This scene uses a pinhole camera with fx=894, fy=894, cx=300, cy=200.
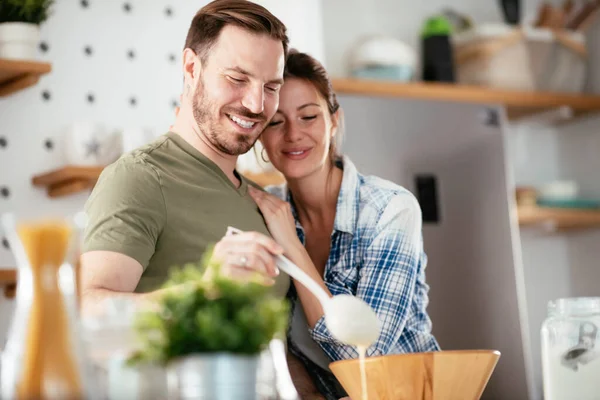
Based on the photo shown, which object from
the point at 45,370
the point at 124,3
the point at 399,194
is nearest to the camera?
the point at 45,370

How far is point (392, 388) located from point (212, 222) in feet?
1.66

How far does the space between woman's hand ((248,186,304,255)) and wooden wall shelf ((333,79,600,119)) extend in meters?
1.45

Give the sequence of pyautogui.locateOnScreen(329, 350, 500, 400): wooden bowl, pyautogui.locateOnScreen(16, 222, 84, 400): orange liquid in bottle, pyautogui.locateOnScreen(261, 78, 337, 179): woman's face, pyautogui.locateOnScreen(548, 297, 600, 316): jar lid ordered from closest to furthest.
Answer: pyautogui.locateOnScreen(16, 222, 84, 400): orange liquid in bottle, pyautogui.locateOnScreen(329, 350, 500, 400): wooden bowl, pyautogui.locateOnScreen(548, 297, 600, 316): jar lid, pyautogui.locateOnScreen(261, 78, 337, 179): woman's face

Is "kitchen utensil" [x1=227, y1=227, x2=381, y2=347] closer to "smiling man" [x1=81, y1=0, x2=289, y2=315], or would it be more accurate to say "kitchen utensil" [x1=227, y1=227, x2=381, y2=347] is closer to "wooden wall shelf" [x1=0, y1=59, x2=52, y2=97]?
"smiling man" [x1=81, y1=0, x2=289, y2=315]

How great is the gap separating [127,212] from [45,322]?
766 millimetres

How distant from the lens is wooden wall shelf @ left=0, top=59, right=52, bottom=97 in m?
2.54

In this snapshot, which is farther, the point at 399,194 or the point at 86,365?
the point at 399,194

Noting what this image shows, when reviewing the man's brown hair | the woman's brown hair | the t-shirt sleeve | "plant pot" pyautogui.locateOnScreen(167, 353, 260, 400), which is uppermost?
the man's brown hair

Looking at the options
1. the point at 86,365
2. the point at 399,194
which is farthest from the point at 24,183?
the point at 86,365

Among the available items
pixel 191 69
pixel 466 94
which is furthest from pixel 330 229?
pixel 466 94

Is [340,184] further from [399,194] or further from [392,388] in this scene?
[392,388]

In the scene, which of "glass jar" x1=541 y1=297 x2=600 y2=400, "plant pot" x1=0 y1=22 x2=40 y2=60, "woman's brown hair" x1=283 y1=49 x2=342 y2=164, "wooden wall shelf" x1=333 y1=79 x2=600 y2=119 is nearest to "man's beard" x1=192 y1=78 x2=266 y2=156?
"woman's brown hair" x1=283 y1=49 x2=342 y2=164

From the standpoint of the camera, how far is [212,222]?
166cm

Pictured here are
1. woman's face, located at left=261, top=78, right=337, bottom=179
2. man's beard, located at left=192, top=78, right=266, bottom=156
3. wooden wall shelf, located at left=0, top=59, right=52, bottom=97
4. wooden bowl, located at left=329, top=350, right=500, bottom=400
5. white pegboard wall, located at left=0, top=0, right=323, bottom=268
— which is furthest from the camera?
white pegboard wall, located at left=0, top=0, right=323, bottom=268
